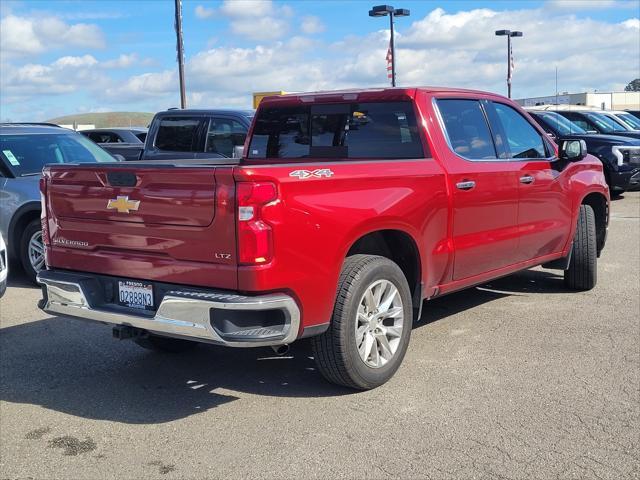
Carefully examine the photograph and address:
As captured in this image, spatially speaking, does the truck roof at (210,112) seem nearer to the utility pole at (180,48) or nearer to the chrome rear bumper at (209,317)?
the chrome rear bumper at (209,317)

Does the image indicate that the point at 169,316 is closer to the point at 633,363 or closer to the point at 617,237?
the point at 633,363

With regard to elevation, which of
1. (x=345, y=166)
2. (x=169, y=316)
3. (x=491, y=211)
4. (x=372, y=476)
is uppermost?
(x=345, y=166)

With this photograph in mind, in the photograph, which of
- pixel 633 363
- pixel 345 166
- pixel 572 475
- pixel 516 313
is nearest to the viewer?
pixel 572 475

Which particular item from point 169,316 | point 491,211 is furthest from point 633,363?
point 169,316

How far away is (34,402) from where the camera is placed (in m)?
4.72

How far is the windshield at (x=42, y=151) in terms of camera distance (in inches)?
344

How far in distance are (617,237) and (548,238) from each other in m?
4.60

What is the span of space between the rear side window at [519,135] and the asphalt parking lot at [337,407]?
1427 mm

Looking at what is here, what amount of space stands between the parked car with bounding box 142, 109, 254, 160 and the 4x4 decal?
5.52 meters

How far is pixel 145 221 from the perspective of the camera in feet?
13.9

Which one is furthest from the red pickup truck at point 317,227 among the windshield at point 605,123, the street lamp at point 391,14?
the street lamp at point 391,14

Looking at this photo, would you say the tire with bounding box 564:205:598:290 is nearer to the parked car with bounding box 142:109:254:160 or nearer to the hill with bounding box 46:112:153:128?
the parked car with bounding box 142:109:254:160

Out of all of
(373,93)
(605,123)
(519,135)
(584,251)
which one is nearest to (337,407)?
(373,93)

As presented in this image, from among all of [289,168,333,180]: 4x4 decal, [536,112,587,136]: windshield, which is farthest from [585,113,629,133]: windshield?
[289,168,333,180]: 4x4 decal
